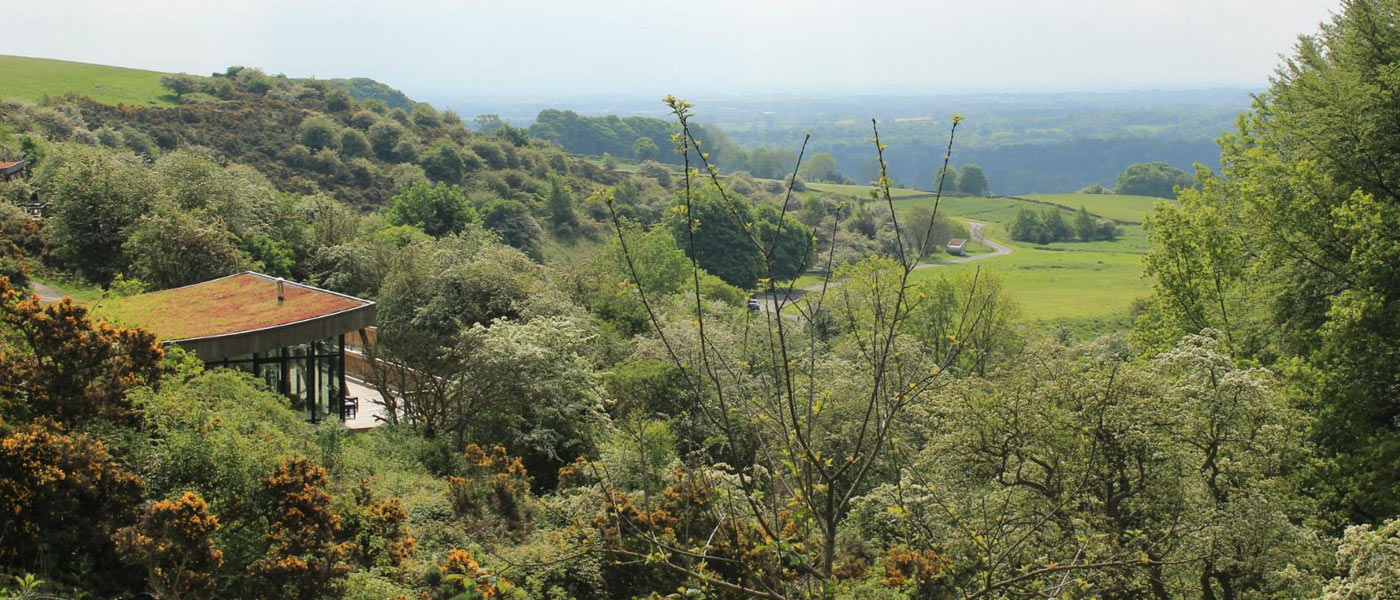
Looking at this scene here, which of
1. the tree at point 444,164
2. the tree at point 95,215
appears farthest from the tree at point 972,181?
the tree at point 95,215

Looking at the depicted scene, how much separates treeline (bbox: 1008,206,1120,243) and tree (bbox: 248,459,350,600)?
91741mm

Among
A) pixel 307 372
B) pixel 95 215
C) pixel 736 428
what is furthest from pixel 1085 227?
pixel 307 372

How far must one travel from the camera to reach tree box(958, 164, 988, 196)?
137m

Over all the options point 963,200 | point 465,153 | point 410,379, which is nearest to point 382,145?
point 465,153

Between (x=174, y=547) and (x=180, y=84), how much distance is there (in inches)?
2891

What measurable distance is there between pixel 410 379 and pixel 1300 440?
589 inches

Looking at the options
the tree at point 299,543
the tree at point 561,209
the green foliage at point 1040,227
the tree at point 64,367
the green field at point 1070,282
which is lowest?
the green field at point 1070,282

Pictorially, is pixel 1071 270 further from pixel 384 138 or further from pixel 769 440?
pixel 769 440

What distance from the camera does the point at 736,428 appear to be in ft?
59.8

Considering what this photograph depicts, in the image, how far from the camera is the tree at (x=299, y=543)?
834cm

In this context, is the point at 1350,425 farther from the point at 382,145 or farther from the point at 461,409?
the point at 382,145

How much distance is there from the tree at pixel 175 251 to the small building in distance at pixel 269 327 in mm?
5172

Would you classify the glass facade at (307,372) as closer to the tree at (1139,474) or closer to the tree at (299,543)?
the tree at (299,543)

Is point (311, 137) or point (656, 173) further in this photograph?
point (656, 173)
